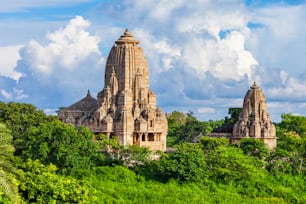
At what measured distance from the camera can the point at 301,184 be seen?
55406mm

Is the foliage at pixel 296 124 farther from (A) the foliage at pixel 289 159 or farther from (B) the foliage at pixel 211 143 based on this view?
(B) the foliage at pixel 211 143

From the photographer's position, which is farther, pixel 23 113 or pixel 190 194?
pixel 23 113

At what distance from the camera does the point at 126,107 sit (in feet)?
198

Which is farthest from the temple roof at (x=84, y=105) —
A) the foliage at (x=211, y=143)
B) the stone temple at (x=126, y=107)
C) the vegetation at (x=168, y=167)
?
the foliage at (x=211, y=143)

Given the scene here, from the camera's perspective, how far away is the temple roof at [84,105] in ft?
211

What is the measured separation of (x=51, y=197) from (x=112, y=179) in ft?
42.4

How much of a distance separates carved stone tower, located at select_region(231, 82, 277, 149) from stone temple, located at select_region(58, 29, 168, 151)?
25.6 feet

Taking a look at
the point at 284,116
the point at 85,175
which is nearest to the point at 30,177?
the point at 85,175

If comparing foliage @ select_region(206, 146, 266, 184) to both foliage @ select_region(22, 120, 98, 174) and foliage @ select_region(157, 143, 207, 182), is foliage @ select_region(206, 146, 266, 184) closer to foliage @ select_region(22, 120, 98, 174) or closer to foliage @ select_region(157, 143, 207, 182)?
foliage @ select_region(157, 143, 207, 182)

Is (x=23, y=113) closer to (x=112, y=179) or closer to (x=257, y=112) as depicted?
(x=112, y=179)

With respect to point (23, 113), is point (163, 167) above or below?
below

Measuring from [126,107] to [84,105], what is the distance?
600cm

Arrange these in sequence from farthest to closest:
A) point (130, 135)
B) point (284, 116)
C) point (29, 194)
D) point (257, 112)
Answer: point (284, 116) < point (257, 112) < point (130, 135) < point (29, 194)

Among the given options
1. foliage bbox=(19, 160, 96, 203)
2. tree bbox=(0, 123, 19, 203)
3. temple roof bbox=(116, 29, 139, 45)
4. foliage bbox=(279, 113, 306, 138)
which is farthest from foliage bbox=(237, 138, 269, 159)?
tree bbox=(0, 123, 19, 203)
